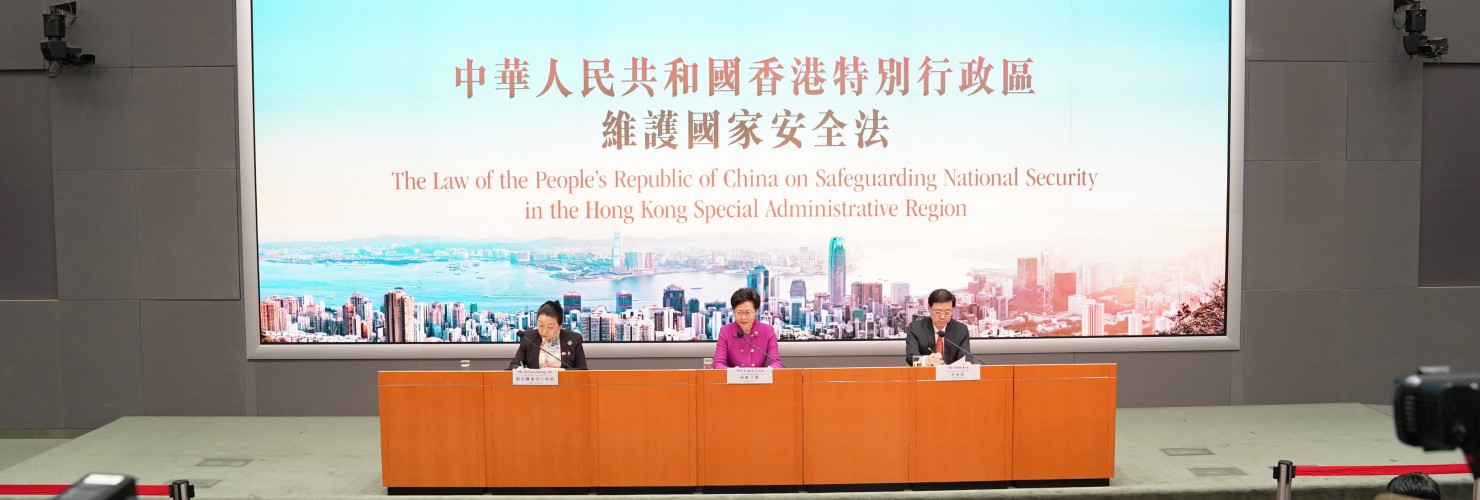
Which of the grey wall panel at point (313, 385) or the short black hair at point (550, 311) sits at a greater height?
the short black hair at point (550, 311)

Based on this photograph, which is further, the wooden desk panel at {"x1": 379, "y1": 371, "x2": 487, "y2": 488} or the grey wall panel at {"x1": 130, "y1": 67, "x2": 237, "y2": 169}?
the grey wall panel at {"x1": 130, "y1": 67, "x2": 237, "y2": 169}

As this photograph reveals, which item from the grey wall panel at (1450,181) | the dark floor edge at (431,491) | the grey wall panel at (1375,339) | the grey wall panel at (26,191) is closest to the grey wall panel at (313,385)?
the grey wall panel at (26,191)

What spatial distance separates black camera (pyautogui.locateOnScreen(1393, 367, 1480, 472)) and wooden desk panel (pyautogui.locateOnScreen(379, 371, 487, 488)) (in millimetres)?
3758

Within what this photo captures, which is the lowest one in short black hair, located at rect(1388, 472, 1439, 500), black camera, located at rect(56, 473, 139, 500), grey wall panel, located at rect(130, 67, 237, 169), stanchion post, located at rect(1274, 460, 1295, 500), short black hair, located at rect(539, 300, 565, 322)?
stanchion post, located at rect(1274, 460, 1295, 500)

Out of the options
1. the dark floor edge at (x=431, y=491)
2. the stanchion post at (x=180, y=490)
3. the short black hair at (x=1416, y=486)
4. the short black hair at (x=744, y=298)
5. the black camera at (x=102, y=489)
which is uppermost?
the black camera at (x=102, y=489)

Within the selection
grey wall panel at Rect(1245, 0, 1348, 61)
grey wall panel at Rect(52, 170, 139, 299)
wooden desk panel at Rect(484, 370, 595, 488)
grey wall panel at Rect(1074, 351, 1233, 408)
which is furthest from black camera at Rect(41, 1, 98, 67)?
grey wall panel at Rect(1245, 0, 1348, 61)

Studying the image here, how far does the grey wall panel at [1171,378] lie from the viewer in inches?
260

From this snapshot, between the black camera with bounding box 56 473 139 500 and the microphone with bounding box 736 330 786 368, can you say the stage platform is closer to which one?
the microphone with bounding box 736 330 786 368

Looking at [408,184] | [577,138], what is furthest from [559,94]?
[408,184]

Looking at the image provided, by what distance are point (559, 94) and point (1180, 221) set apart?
4.64 meters

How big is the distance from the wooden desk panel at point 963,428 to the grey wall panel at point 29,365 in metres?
6.16

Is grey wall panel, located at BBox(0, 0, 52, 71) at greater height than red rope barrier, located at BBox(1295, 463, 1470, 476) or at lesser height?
greater

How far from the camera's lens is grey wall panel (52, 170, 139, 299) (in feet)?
20.6

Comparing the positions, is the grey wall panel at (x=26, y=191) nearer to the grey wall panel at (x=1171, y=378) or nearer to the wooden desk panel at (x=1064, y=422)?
the wooden desk panel at (x=1064, y=422)
